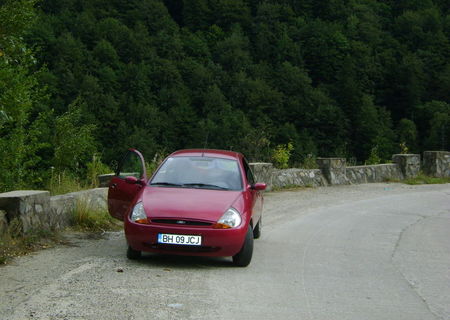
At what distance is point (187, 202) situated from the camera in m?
7.95

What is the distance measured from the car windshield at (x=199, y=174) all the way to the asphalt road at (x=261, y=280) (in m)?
0.99

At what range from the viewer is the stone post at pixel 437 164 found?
973 inches

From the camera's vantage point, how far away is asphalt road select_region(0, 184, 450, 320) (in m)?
5.70

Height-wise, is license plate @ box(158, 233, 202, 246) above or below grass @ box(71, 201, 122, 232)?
above

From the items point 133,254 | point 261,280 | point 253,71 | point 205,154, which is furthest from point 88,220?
point 253,71

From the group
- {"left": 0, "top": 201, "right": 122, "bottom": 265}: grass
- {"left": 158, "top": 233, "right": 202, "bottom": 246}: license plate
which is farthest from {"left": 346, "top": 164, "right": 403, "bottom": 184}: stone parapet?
{"left": 158, "top": 233, "right": 202, "bottom": 246}: license plate

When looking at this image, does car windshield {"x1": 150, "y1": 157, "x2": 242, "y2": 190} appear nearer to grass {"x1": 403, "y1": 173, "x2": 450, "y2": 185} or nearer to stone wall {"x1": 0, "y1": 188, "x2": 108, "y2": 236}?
stone wall {"x1": 0, "y1": 188, "x2": 108, "y2": 236}

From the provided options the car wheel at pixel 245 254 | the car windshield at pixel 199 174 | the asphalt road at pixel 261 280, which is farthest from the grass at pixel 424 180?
the car wheel at pixel 245 254

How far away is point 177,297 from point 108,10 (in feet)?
346

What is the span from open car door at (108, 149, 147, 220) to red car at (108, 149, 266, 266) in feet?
1.59

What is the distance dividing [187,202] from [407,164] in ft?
57.5

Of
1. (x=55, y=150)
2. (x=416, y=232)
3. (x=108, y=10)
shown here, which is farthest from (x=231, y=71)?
(x=416, y=232)

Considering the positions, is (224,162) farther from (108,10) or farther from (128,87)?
(108,10)

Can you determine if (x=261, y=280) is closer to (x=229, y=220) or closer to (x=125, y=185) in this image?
(x=229, y=220)
